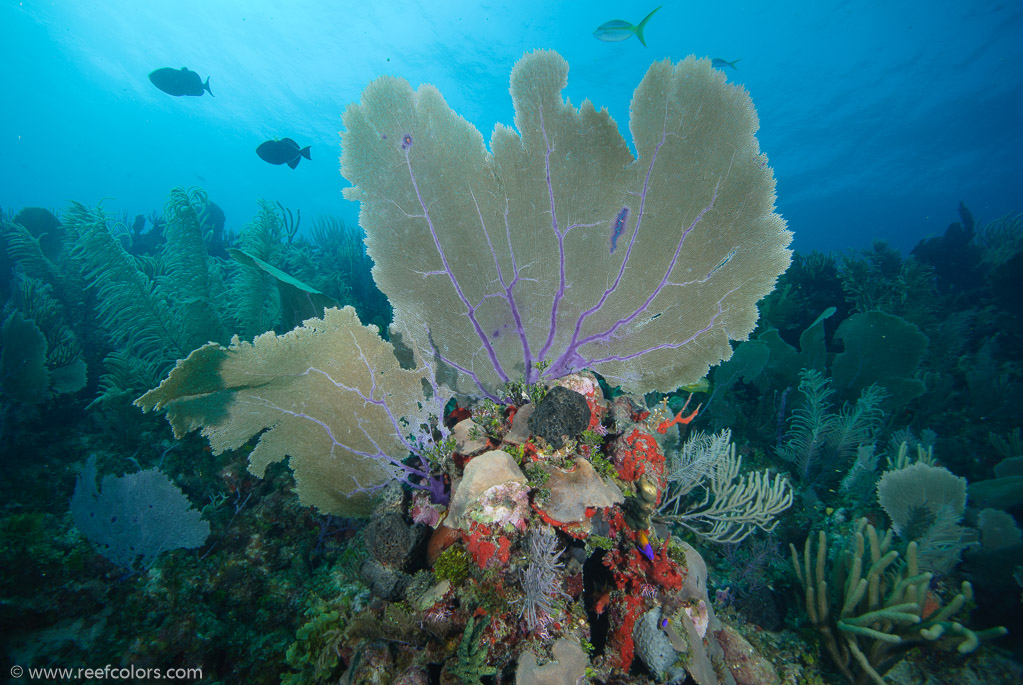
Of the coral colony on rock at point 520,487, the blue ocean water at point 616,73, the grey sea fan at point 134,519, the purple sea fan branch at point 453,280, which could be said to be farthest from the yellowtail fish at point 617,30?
the blue ocean water at point 616,73

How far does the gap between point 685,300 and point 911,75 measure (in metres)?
49.4

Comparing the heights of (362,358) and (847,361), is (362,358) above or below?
below

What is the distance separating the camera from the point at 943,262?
11281mm

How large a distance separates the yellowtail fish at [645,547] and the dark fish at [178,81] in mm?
12546

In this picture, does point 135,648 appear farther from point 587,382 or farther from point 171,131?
point 171,131

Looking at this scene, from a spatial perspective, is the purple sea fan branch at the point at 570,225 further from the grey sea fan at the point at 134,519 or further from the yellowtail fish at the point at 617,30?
the yellowtail fish at the point at 617,30

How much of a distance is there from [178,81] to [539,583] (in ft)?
41.8

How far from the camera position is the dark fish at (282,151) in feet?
25.7

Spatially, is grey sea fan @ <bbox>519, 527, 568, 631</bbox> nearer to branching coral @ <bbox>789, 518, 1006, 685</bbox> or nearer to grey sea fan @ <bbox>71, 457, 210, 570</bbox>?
branching coral @ <bbox>789, 518, 1006, 685</bbox>

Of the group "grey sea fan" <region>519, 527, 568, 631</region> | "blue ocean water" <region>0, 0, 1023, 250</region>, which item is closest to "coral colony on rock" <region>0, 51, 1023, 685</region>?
"grey sea fan" <region>519, 527, 568, 631</region>

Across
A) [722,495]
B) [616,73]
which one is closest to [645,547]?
[722,495]

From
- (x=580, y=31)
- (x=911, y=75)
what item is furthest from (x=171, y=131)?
(x=911, y=75)

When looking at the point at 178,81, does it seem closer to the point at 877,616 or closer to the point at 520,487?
the point at 520,487

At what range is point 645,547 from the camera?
217 centimetres
